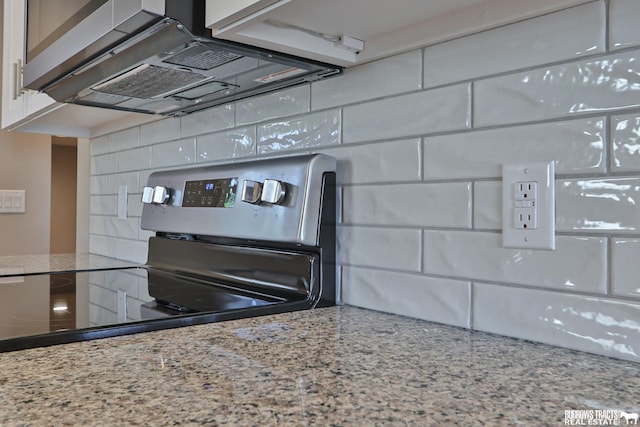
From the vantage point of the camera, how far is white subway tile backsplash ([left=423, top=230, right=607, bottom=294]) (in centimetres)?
65

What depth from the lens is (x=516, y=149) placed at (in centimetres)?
73

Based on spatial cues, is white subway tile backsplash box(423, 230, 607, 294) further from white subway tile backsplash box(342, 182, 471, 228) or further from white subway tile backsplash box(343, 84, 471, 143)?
white subway tile backsplash box(343, 84, 471, 143)

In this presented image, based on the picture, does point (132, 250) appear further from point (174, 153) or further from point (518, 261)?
point (518, 261)

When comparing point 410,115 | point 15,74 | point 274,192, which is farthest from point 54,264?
point 410,115

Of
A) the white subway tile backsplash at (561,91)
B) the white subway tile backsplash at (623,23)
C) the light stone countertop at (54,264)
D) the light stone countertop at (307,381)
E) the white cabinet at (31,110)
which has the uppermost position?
the white cabinet at (31,110)

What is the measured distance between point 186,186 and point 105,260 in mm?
650

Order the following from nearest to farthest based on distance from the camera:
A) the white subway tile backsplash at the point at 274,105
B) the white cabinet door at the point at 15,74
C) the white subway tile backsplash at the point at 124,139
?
1. the white subway tile backsplash at the point at 274,105
2. the white cabinet door at the point at 15,74
3. the white subway tile backsplash at the point at 124,139

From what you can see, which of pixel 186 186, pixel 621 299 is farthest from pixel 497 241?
pixel 186 186

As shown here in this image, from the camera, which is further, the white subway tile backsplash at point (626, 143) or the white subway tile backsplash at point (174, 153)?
the white subway tile backsplash at point (174, 153)

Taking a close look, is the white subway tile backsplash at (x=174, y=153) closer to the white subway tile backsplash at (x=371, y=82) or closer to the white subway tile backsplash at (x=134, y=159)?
the white subway tile backsplash at (x=134, y=159)

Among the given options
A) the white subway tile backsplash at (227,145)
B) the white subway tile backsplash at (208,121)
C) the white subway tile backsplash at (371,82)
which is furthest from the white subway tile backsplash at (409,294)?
the white subway tile backsplash at (208,121)

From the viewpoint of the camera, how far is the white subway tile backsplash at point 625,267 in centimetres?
62

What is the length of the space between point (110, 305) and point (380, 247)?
0.53 meters

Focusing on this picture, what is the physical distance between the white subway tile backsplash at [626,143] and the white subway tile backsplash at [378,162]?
0.98 feet
